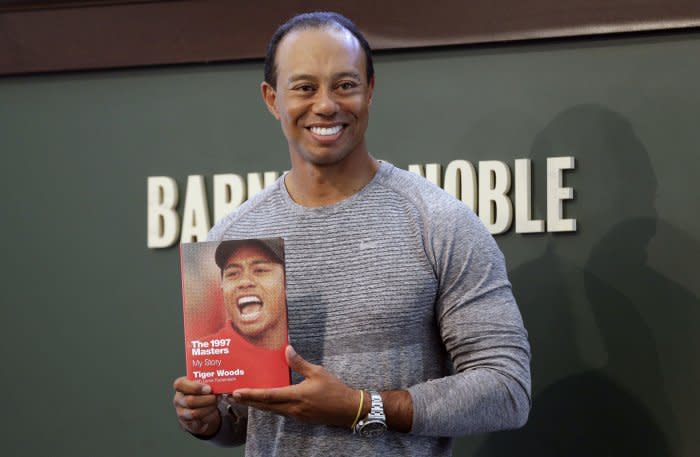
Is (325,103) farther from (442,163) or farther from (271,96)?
(442,163)

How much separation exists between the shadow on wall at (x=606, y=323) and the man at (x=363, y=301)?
78cm

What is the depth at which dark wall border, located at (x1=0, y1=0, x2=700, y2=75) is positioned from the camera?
2.79m

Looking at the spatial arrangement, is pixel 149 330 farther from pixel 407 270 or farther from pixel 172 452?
pixel 407 270

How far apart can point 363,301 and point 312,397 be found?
0.81 ft

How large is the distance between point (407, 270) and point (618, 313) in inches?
38.4

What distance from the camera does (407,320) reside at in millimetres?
1995

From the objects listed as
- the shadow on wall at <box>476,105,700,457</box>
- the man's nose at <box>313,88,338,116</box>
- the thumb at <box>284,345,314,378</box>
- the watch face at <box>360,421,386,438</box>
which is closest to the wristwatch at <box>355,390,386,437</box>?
the watch face at <box>360,421,386,438</box>

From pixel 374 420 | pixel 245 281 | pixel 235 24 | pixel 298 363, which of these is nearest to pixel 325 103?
pixel 245 281

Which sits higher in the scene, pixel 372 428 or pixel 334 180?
pixel 334 180

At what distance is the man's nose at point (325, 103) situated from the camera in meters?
2.05

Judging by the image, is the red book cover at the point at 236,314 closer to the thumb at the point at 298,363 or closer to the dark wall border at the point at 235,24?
the thumb at the point at 298,363

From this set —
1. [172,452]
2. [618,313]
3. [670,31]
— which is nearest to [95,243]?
[172,452]

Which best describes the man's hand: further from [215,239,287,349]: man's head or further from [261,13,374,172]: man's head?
[261,13,374,172]: man's head

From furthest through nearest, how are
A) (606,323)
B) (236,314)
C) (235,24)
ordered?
1. (235,24)
2. (606,323)
3. (236,314)
